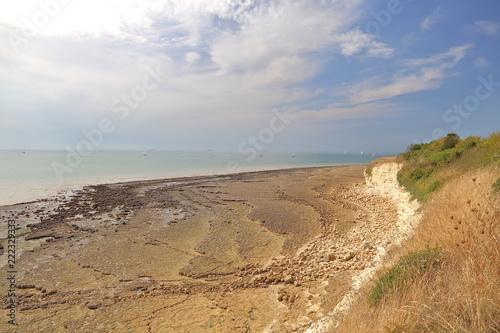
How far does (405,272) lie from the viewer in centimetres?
494

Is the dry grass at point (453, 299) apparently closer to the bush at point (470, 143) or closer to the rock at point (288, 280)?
the rock at point (288, 280)

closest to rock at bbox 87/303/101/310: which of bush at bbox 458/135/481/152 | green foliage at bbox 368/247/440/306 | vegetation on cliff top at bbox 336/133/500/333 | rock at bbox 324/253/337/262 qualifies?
vegetation on cliff top at bbox 336/133/500/333

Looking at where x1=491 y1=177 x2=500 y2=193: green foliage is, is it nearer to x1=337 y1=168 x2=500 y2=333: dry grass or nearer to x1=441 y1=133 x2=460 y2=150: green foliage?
x1=337 y1=168 x2=500 y2=333: dry grass

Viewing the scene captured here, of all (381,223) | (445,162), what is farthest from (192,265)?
(445,162)

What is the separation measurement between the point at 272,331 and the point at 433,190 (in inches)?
526

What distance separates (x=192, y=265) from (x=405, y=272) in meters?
8.30

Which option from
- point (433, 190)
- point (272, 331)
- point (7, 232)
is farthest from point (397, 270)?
point (7, 232)

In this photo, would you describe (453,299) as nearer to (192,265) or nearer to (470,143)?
(192,265)

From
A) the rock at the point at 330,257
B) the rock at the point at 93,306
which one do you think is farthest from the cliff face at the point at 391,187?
the rock at the point at 93,306

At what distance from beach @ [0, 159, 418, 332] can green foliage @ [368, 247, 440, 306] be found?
1.50m

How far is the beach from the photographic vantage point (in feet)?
23.0

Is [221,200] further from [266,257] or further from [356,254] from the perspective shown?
[356,254]

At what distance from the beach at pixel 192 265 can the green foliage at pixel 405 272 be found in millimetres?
1498

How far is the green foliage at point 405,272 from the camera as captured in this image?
4.70 metres
